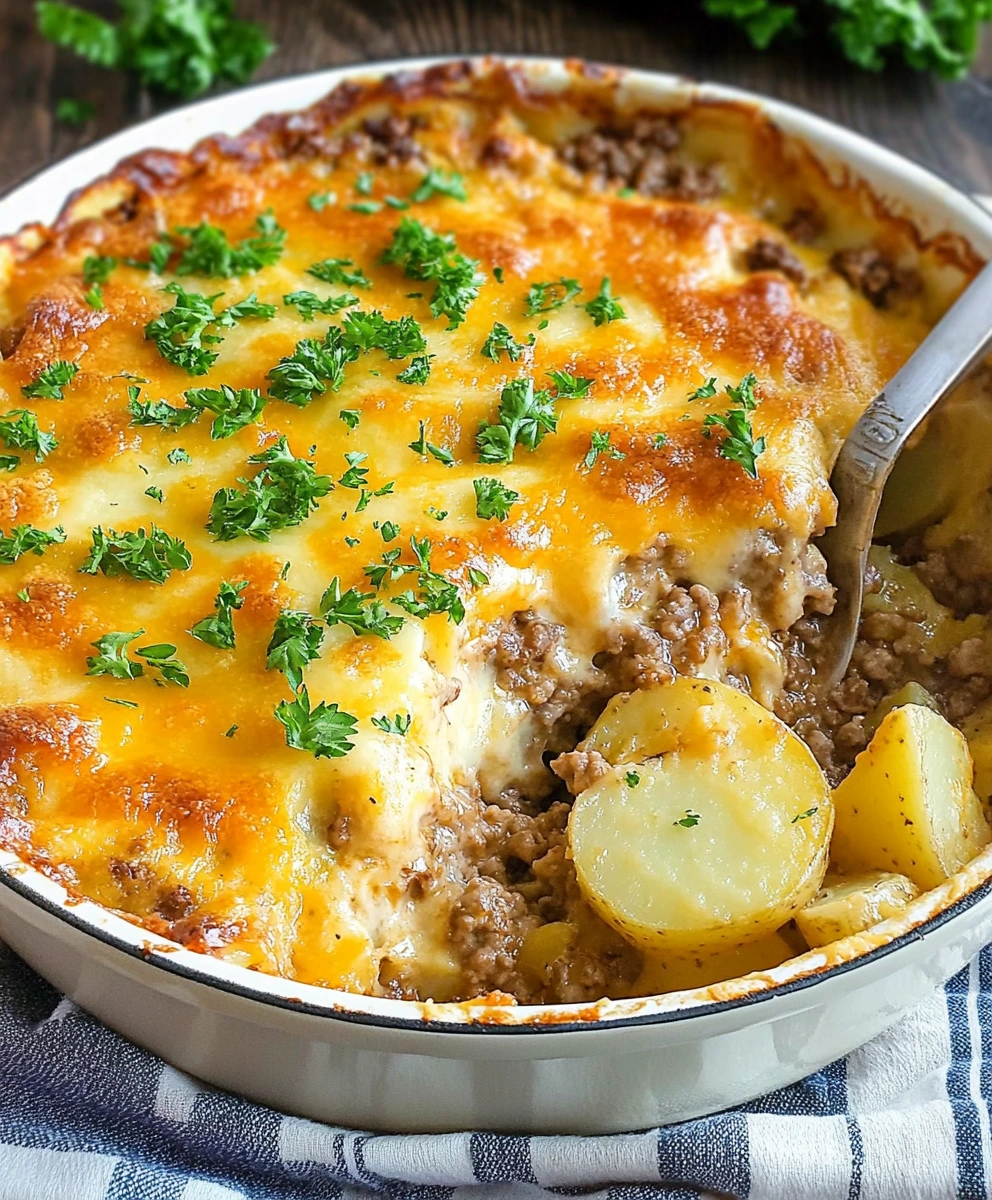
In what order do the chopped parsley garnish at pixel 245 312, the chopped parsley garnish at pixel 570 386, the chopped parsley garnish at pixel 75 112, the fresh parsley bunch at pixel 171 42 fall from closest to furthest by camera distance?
the chopped parsley garnish at pixel 570 386
the chopped parsley garnish at pixel 245 312
the fresh parsley bunch at pixel 171 42
the chopped parsley garnish at pixel 75 112

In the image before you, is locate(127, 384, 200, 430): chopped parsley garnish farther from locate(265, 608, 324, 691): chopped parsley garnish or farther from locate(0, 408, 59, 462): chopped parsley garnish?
locate(265, 608, 324, 691): chopped parsley garnish

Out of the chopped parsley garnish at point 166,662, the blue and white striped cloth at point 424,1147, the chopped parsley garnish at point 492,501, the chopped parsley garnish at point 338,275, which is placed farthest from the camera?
the chopped parsley garnish at point 338,275

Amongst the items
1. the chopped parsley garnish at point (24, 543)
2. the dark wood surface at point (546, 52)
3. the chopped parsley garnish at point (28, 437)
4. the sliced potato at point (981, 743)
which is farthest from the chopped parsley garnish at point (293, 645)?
the dark wood surface at point (546, 52)

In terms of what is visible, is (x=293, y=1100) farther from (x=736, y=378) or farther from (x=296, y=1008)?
(x=736, y=378)

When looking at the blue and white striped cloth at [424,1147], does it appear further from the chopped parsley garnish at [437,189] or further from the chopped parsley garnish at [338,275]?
the chopped parsley garnish at [437,189]

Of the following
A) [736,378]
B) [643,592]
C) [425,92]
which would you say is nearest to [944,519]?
[736,378]

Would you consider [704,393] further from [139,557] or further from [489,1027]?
[489,1027]
